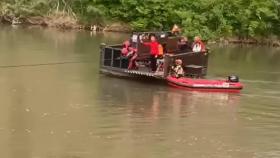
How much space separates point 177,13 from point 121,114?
22216 mm

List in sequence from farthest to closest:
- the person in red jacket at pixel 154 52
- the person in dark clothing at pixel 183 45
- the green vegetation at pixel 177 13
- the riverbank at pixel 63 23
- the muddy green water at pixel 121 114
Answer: the riverbank at pixel 63 23, the green vegetation at pixel 177 13, the person in dark clothing at pixel 183 45, the person in red jacket at pixel 154 52, the muddy green water at pixel 121 114

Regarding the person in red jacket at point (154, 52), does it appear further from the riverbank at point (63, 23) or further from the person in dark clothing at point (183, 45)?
the riverbank at point (63, 23)

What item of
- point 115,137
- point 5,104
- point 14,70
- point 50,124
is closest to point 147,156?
point 115,137

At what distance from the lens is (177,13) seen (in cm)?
3791

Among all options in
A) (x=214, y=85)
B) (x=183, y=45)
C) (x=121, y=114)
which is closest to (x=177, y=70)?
(x=214, y=85)

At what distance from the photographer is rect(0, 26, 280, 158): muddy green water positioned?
43.5 feet

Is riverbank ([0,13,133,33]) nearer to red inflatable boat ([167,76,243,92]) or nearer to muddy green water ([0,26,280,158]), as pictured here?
muddy green water ([0,26,280,158])

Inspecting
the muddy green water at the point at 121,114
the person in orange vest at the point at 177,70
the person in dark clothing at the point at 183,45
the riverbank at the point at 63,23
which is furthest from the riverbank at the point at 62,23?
the person in orange vest at the point at 177,70

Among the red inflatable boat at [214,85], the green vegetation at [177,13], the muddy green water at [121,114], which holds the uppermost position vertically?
the green vegetation at [177,13]

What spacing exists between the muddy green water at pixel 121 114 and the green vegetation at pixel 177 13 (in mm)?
11404

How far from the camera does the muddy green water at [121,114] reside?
13.3 metres

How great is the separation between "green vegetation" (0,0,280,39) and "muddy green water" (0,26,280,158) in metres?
11.4

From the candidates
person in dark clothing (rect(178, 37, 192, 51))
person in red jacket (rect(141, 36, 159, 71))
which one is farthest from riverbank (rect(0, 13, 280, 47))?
person in red jacket (rect(141, 36, 159, 71))

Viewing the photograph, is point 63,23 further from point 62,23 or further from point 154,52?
point 154,52
